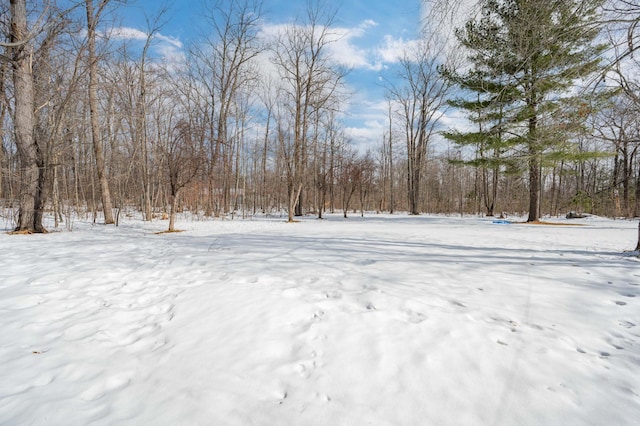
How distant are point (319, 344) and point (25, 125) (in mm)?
9826

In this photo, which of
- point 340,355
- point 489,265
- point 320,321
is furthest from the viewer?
point 489,265

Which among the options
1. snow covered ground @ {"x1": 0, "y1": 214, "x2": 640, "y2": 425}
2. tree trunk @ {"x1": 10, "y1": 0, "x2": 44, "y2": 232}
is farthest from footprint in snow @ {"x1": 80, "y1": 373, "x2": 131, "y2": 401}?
tree trunk @ {"x1": 10, "y1": 0, "x2": 44, "y2": 232}

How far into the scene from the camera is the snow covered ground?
149cm

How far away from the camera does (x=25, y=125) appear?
707 centimetres

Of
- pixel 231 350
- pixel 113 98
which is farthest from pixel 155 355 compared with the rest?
pixel 113 98

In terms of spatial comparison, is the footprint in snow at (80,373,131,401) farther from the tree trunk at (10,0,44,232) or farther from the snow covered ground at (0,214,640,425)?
the tree trunk at (10,0,44,232)

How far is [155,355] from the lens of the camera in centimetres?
200

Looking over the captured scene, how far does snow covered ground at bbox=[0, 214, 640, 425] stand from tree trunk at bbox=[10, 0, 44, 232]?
4691 millimetres

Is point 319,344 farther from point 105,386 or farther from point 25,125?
point 25,125

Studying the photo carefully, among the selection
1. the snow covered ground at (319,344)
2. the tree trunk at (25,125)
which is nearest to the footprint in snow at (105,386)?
the snow covered ground at (319,344)

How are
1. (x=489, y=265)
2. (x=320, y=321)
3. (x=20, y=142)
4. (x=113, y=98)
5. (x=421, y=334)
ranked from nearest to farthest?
(x=421, y=334) → (x=320, y=321) → (x=489, y=265) → (x=20, y=142) → (x=113, y=98)

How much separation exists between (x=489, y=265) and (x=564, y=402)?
2.96m

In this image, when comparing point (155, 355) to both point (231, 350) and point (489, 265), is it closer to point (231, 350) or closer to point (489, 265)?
point (231, 350)

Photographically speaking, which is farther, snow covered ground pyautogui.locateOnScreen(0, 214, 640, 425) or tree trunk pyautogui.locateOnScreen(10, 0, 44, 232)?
tree trunk pyautogui.locateOnScreen(10, 0, 44, 232)
